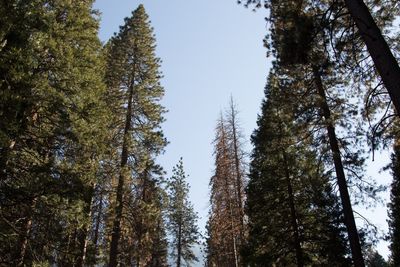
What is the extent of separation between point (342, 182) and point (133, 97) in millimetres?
11994

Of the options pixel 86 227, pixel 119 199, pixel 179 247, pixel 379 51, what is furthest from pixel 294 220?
pixel 179 247

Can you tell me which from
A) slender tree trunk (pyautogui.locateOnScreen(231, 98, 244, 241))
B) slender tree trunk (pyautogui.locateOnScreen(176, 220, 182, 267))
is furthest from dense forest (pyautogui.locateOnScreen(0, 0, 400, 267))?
slender tree trunk (pyautogui.locateOnScreen(176, 220, 182, 267))

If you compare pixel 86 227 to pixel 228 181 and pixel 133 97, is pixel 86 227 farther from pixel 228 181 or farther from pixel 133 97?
pixel 228 181

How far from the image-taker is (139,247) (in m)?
29.0

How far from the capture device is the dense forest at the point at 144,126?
32.4 feet

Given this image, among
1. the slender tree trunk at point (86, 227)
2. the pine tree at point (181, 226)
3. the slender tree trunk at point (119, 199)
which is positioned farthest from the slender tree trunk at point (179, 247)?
the slender tree trunk at point (86, 227)

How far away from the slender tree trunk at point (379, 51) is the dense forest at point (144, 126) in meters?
0.02

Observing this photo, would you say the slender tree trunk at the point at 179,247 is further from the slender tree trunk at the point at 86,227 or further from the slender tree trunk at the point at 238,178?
the slender tree trunk at the point at 86,227

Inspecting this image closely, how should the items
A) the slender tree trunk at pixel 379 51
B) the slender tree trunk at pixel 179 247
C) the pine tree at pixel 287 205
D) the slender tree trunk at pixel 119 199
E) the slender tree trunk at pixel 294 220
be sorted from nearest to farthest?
the slender tree trunk at pixel 379 51
the slender tree trunk at pixel 294 220
the pine tree at pixel 287 205
the slender tree trunk at pixel 119 199
the slender tree trunk at pixel 179 247

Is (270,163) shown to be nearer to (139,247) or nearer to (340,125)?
(340,125)

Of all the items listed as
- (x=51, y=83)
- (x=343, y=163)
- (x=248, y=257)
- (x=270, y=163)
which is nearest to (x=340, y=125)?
(x=343, y=163)

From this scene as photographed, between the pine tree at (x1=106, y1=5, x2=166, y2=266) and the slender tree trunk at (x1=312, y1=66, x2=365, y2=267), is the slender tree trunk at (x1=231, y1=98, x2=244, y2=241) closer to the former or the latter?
the pine tree at (x1=106, y1=5, x2=166, y2=266)

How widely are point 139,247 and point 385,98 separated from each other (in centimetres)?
2208

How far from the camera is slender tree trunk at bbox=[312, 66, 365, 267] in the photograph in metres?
12.2
